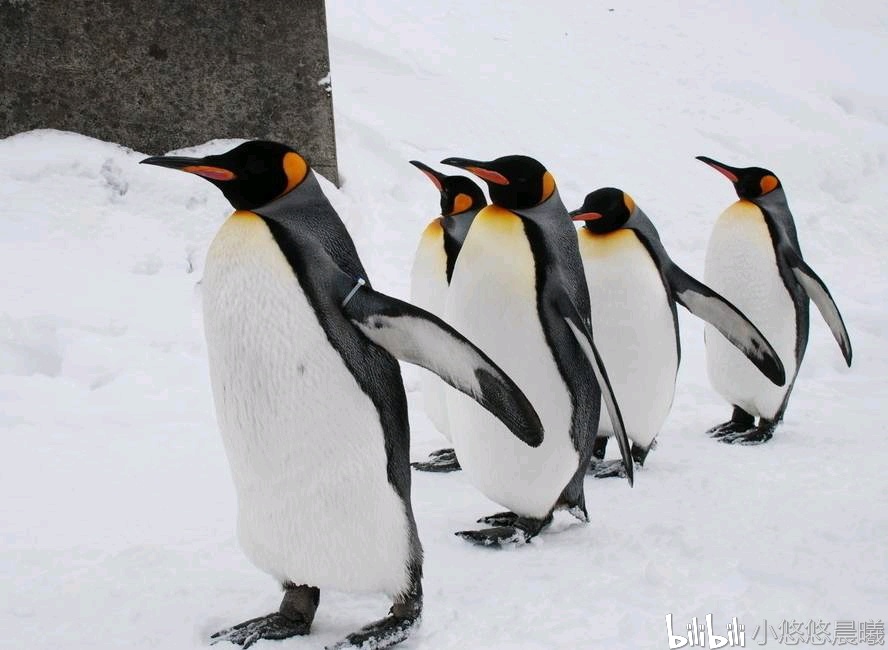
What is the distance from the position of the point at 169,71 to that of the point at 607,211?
9.33 ft

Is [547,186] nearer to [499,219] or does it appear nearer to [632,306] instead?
[499,219]

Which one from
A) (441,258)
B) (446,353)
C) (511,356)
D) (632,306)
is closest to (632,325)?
(632,306)

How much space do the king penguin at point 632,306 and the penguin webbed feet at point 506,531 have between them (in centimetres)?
72

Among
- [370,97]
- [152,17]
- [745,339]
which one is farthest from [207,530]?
[370,97]

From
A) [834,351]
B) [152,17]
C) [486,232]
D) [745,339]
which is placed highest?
[152,17]

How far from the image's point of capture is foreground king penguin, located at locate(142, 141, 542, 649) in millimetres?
2016

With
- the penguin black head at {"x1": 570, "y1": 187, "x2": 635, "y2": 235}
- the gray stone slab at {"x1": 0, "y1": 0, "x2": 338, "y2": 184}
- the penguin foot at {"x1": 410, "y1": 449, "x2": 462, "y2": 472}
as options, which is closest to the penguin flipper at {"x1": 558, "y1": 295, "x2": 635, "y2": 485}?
the penguin black head at {"x1": 570, "y1": 187, "x2": 635, "y2": 235}

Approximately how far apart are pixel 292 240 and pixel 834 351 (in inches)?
181

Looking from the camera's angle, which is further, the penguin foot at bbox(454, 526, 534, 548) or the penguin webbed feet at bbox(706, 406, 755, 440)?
the penguin webbed feet at bbox(706, 406, 755, 440)

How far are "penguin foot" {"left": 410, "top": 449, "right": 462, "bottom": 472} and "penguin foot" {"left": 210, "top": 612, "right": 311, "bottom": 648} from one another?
1.60 metres

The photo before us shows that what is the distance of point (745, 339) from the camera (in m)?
3.35

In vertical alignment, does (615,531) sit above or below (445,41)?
below

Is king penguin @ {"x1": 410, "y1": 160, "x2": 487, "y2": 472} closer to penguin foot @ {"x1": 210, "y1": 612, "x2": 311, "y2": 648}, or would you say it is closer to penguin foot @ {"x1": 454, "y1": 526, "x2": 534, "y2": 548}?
penguin foot @ {"x1": 454, "y1": 526, "x2": 534, "y2": 548}

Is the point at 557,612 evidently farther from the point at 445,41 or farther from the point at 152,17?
the point at 445,41
